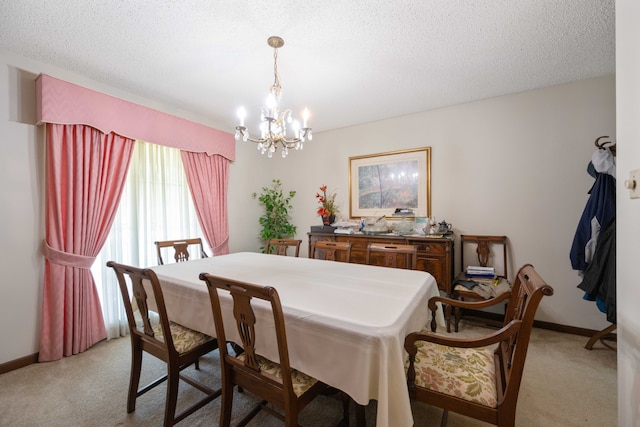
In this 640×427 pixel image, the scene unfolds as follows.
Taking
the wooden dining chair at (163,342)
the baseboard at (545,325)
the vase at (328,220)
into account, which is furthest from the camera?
the vase at (328,220)

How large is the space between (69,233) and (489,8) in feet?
12.0

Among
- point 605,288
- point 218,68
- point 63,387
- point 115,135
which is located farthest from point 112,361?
point 605,288

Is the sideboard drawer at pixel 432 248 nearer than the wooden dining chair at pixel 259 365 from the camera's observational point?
No

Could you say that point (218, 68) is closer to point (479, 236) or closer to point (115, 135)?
point (115, 135)

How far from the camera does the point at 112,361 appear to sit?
2.18 metres

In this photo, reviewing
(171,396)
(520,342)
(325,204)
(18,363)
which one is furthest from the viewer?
(325,204)

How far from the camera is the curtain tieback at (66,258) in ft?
7.13

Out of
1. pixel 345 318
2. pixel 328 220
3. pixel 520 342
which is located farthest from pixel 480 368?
pixel 328 220

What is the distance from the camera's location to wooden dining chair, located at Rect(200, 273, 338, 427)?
1048 millimetres

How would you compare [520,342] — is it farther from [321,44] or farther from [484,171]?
[484,171]

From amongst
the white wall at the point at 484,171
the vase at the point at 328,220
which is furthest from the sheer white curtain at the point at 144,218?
the vase at the point at 328,220

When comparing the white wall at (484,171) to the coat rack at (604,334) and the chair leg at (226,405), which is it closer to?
the coat rack at (604,334)

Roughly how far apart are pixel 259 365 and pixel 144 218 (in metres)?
2.46

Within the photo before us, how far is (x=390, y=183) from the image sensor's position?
11.5 ft
